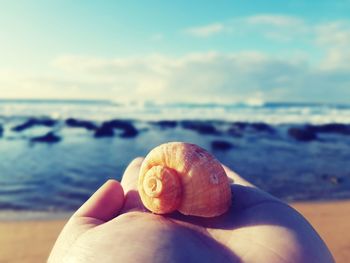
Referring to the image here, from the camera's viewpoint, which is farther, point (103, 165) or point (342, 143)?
point (342, 143)

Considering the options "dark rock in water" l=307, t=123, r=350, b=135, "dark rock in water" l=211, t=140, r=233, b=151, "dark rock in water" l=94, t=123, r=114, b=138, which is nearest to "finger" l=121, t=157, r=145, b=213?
"dark rock in water" l=211, t=140, r=233, b=151

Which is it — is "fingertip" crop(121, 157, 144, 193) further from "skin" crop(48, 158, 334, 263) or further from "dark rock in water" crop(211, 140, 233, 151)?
"dark rock in water" crop(211, 140, 233, 151)

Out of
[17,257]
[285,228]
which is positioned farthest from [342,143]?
[285,228]

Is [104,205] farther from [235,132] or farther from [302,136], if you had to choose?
[235,132]

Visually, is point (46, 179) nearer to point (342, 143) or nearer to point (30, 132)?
point (30, 132)

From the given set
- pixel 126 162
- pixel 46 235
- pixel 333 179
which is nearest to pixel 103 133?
pixel 126 162

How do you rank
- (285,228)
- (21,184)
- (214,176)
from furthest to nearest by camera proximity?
(21,184), (214,176), (285,228)

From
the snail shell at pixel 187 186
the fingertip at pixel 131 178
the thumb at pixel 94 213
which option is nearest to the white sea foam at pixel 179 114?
the fingertip at pixel 131 178
